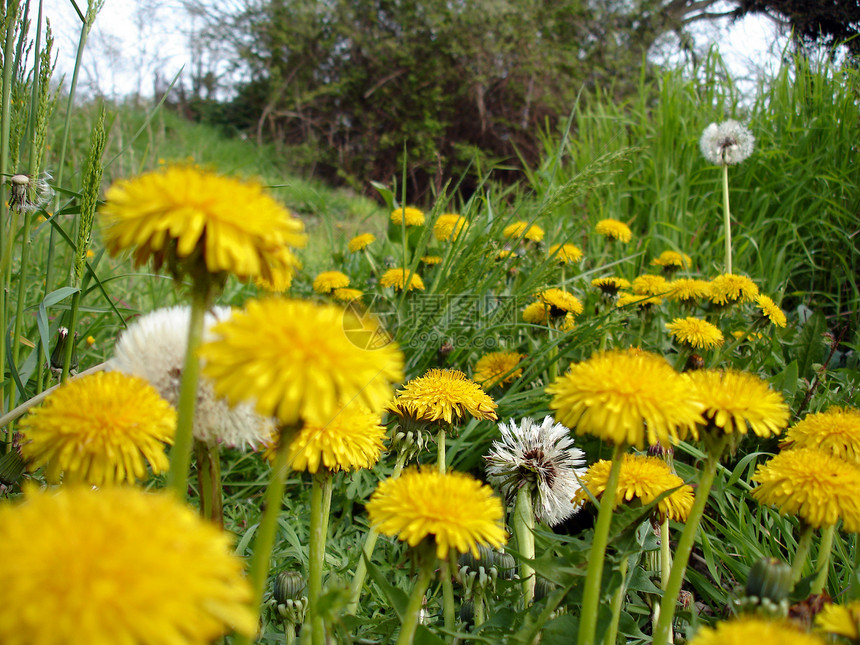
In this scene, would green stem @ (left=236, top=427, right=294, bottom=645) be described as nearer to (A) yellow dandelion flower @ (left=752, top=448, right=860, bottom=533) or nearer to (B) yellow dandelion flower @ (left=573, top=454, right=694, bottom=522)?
(B) yellow dandelion flower @ (left=573, top=454, right=694, bottom=522)

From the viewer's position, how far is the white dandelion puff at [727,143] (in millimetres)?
2430

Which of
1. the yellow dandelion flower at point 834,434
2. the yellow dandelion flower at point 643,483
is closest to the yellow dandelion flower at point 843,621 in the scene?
the yellow dandelion flower at point 643,483

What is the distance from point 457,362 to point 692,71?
3.29 meters

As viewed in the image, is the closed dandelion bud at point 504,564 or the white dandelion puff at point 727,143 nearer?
the closed dandelion bud at point 504,564

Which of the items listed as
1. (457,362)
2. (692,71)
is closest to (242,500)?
(457,362)

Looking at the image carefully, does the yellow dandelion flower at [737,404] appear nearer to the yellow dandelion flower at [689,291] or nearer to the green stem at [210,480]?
the green stem at [210,480]

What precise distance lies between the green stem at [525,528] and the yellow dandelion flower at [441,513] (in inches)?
14.3

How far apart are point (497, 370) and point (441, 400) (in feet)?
2.12

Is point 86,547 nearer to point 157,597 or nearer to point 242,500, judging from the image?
point 157,597

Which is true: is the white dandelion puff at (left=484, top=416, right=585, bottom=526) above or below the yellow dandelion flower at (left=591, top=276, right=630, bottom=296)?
below

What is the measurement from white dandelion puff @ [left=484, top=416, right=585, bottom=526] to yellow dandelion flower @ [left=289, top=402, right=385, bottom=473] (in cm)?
37

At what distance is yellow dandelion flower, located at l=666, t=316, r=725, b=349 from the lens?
152 centimetres

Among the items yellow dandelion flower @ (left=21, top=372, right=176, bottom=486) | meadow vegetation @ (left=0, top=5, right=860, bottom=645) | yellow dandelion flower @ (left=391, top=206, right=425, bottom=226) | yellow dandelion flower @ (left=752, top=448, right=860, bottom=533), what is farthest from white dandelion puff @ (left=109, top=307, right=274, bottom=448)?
yellow dandelion flower @ (left=391, top=206, right=425, bottom=226)

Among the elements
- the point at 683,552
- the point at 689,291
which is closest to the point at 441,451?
the point at 683,552
